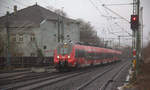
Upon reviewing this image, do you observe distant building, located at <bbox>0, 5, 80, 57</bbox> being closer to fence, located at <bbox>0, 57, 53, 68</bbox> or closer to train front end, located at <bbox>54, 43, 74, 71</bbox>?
fence, located at <bbox>0, 57, 53, 68</bbox>

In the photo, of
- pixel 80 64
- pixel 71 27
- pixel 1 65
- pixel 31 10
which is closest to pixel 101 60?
pixel 80 64

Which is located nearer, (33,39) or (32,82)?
(32,82)

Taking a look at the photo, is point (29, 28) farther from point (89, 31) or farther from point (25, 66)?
point (89, 31)

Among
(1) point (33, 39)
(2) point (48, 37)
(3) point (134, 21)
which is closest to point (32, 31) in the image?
(1) point (33, 39)

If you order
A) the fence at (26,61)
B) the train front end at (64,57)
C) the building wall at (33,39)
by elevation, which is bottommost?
the fence at (26,61)

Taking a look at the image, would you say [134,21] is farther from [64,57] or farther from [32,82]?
[64,57]

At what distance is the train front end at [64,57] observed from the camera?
851 inches

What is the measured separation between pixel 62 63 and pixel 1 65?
875 centimetres

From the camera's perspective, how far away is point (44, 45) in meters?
42.6

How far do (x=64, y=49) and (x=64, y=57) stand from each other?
2.83ft

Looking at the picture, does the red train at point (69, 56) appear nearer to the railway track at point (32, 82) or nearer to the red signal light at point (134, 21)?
the railway track at point (32, 82)

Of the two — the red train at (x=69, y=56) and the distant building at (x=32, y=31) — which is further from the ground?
the distant building at (x=32, y=31)

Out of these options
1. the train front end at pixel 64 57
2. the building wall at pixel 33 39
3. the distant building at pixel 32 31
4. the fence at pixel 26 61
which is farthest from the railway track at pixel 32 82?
the building wall at pixel 33 39

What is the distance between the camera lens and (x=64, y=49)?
2222cm
